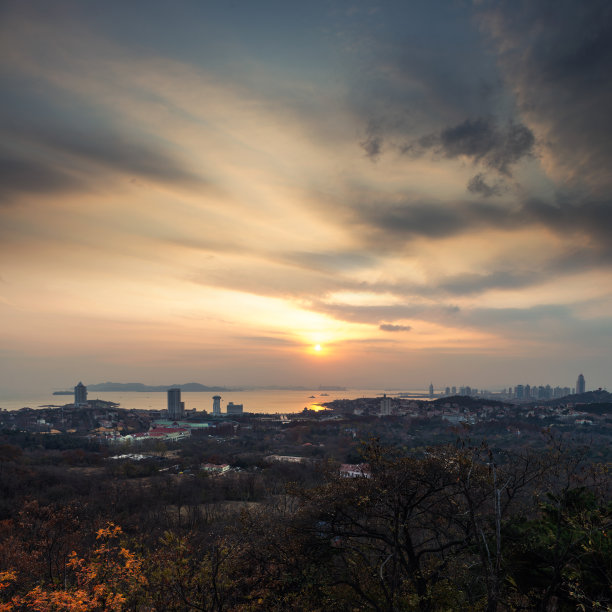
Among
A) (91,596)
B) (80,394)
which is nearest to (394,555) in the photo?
(91,596)

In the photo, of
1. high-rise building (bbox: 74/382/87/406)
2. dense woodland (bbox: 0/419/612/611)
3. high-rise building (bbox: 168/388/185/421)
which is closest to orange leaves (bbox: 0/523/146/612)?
dense woodland (bbox: 0/419/612/611)

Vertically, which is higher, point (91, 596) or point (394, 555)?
point (394, 555)

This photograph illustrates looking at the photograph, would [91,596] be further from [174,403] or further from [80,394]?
[80,394]

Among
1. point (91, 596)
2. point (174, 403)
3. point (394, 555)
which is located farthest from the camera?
point (174, 403)

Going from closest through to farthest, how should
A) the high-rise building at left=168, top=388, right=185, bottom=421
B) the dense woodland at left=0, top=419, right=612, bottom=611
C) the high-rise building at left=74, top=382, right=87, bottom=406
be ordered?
the dense woodland at left=0, top=419, right=612, bottom=611, the high-rise building at left=168, top=388, right=185, bottom=421, the high-rise building at left=74, top=382, right=87, bottom=406

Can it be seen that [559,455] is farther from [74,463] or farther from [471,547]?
[74,463]

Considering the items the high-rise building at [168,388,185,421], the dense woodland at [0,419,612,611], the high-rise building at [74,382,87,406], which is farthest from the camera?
the high-rise building at [74,382,87,406]

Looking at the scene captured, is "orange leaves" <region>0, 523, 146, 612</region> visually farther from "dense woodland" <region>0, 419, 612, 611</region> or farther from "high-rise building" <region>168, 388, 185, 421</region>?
"high-rise building" <region>168, 388, 185, 421</region>

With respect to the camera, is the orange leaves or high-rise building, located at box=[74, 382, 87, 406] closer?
the orange leaves

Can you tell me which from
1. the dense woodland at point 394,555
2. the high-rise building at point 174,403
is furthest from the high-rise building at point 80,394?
the dense woodland at point 394,555

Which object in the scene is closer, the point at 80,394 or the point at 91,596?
the point at 91,596

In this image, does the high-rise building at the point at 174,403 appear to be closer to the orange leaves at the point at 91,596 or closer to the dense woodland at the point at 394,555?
the dense woodland at the point at 394,555
